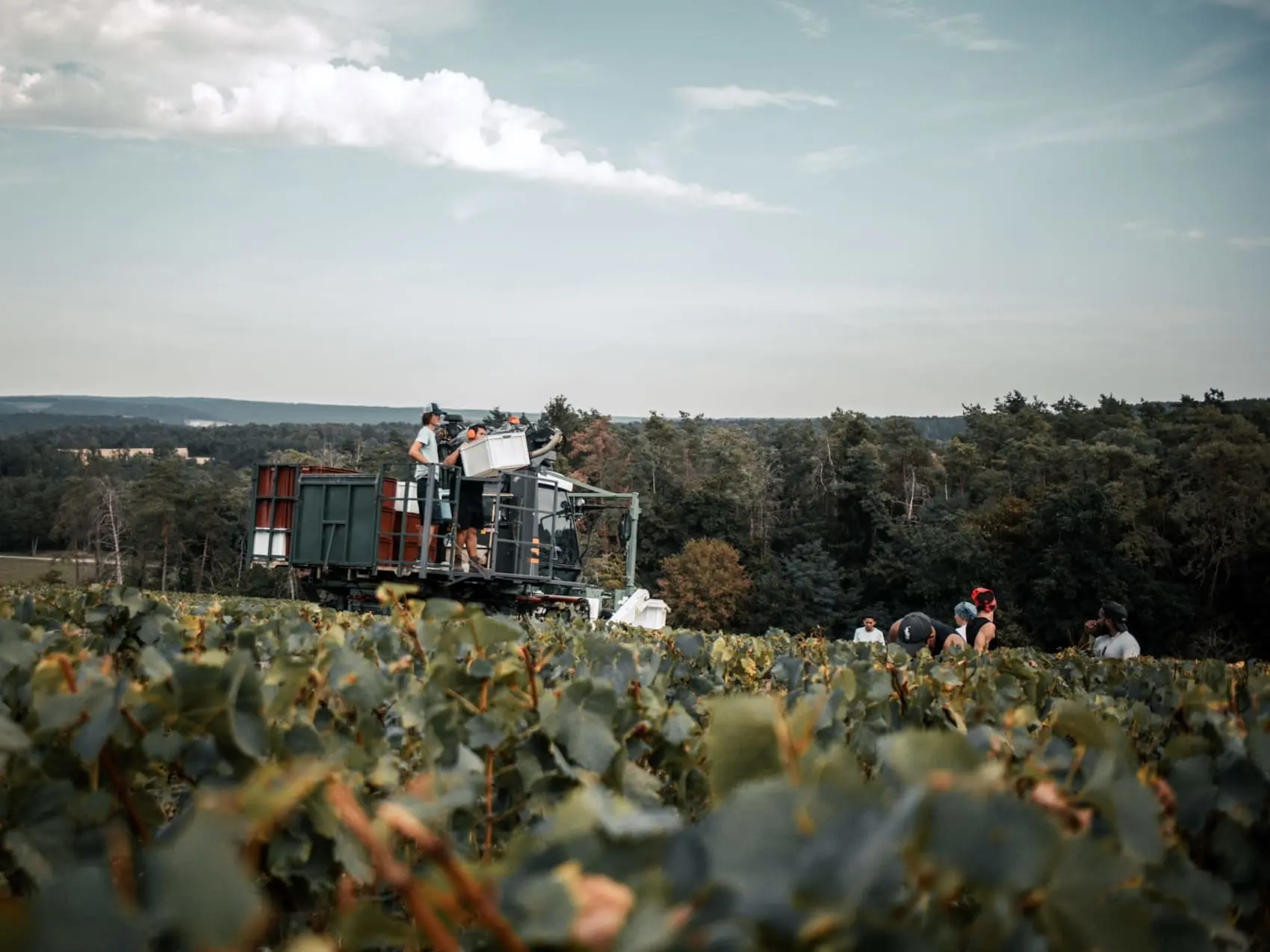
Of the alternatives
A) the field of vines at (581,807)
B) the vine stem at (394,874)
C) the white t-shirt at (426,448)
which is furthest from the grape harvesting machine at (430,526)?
the vine stem at (394,874)

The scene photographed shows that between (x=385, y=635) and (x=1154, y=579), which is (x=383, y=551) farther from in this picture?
(x=1154, y=579)

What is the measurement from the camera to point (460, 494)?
17516 millimetres

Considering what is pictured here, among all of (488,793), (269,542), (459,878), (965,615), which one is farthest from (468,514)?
(459,878)

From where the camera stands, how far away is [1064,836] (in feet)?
3.40

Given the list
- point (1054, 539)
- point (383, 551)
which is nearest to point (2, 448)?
point (1054, 539)

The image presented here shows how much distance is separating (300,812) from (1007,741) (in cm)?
136

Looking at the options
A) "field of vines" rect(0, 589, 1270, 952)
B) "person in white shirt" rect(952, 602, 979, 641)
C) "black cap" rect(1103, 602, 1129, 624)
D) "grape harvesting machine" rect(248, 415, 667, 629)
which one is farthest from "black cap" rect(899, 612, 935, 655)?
"grape harvesting machine" rect(248, 415, 667, 629)

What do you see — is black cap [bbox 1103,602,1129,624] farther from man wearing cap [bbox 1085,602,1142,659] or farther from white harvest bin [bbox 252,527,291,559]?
white harvest bin [bbox 252,527,291,559]

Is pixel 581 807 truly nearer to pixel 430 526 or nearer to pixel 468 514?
pixel 430 526

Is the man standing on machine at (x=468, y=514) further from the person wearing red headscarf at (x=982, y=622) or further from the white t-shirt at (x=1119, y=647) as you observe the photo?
the white t-shirt at (x=1119, y=647)

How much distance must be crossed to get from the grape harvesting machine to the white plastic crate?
2 centimetres

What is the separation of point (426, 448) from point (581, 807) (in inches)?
636

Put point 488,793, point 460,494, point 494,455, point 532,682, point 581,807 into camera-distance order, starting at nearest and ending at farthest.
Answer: point 581,807 → point 488,793 → point 532,682 → point 494,455 → point 460,494

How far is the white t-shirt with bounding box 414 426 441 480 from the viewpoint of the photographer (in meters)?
16.8
